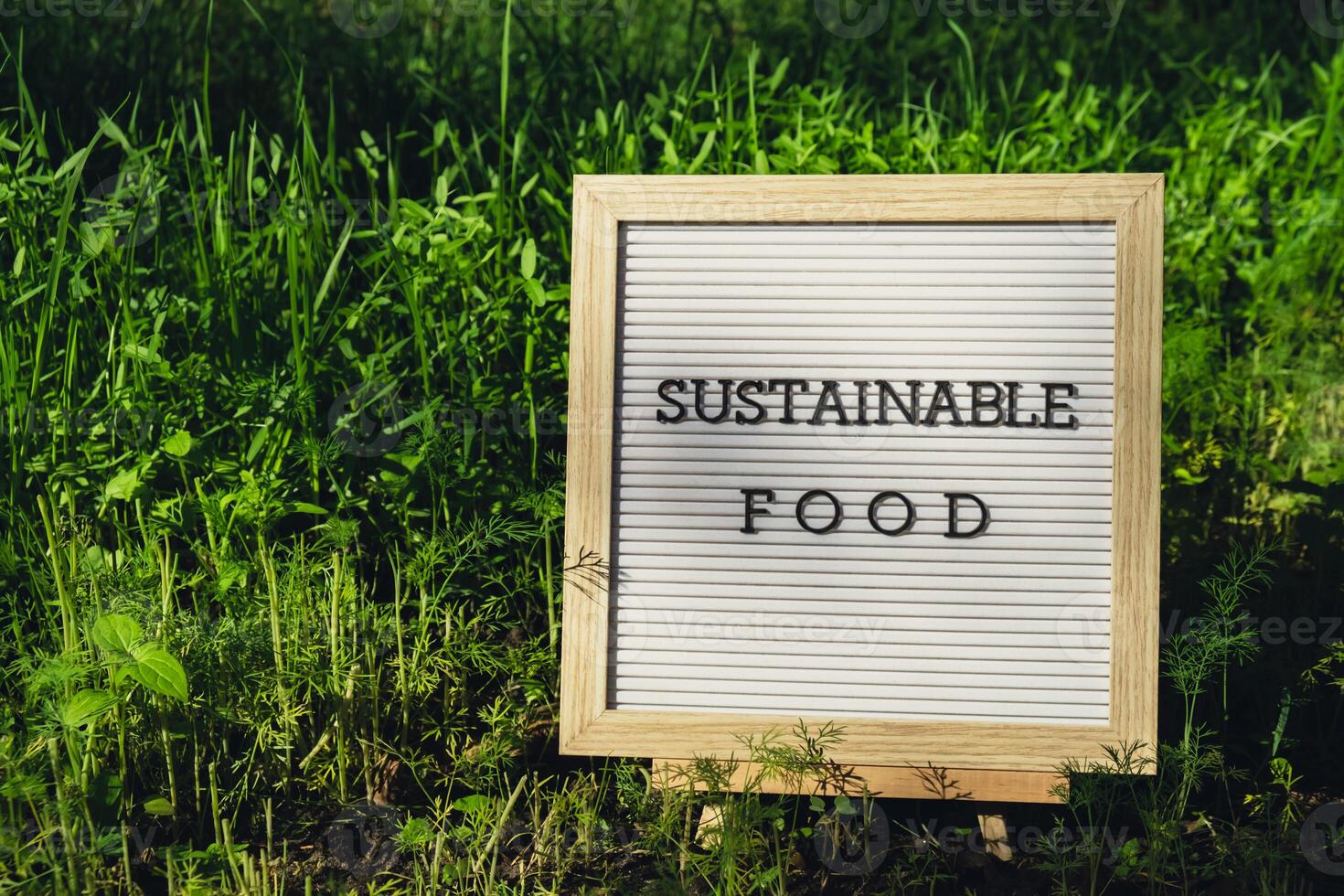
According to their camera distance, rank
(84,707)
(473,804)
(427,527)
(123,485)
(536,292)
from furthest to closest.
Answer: (427,527) < (536,292) < (123,485) < (473,804) < (84,707)

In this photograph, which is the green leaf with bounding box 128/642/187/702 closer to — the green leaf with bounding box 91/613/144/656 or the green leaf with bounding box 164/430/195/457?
the green leaf with bounding box 91/613/144/656

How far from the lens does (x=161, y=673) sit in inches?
58.0

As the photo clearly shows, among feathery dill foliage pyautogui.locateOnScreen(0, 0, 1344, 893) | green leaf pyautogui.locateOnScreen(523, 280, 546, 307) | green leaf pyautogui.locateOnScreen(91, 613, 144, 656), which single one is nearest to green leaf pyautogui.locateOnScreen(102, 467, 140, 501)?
feathery dill foliage pyautogui.locateOnScreen(0, 0, 1344, 893)

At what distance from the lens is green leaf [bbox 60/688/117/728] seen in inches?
56.9

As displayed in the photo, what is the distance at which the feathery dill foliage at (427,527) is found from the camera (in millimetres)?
1573

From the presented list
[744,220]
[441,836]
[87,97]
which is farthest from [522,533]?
[87,97]

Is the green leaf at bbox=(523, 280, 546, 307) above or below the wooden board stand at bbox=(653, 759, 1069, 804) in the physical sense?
above

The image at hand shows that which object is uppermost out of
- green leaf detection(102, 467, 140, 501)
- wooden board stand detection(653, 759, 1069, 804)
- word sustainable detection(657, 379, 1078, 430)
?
word sustainable detection(657, 379, 1078, 430)

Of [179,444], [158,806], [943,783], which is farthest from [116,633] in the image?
[943,783]

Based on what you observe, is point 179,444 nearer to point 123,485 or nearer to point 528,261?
point 123,485

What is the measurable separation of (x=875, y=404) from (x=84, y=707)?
125 cm

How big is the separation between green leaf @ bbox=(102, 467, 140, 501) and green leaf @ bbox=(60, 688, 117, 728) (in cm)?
40

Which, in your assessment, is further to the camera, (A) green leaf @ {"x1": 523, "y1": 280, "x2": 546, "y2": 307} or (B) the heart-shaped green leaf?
(A) green leaf @ {"x1": 523, "y1": 280, "x2": 546, "y2": 307}

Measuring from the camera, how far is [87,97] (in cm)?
287
